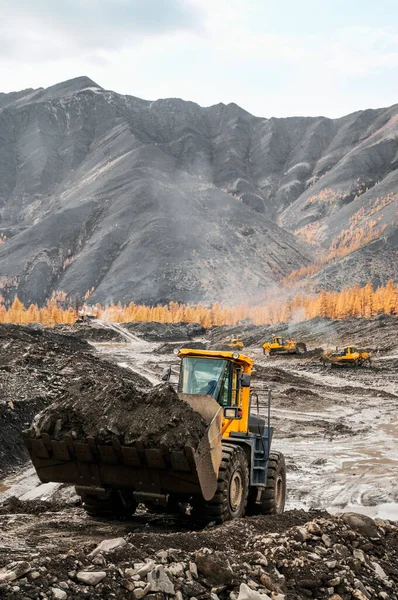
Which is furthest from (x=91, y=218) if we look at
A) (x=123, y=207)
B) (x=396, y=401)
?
(x=396, y=401)

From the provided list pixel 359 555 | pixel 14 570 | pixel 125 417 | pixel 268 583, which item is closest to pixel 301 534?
pixel 359 555

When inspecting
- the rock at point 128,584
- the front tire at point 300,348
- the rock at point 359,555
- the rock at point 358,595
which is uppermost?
the rock at point 128,584

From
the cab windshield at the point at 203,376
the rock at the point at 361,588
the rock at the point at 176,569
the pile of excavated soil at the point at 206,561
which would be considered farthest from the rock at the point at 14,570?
the cab windshield at the point at 203,376

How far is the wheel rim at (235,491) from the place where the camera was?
840cm

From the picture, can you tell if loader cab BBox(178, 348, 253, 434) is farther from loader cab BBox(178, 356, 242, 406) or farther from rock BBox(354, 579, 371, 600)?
rock BBox(354, 579, 371, 600)

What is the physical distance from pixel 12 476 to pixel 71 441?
26.3 ft

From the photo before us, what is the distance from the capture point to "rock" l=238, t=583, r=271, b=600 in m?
5.37

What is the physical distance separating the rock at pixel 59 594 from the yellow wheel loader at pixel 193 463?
8.91 ft

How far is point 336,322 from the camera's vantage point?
75.1 metres

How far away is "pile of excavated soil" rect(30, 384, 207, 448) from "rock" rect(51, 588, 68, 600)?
276 centimetres

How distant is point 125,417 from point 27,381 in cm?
Answer: 1526

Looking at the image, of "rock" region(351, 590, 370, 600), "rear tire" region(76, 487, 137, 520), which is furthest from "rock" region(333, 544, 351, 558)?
"rear tire" region(76, 487, 137, 520)

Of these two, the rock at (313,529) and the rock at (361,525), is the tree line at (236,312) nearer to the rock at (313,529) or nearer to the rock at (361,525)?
the rock at (361,525)

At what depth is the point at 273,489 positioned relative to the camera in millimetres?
9609
